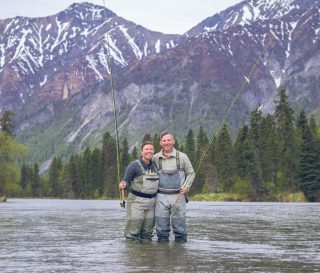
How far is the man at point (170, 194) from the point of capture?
50.4ft

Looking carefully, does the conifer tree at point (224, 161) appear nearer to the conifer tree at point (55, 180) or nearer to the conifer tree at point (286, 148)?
the conifer tree at point (286, 148)

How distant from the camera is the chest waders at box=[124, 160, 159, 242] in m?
15.4

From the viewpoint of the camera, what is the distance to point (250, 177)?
382ft

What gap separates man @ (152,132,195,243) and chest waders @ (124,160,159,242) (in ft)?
0.53

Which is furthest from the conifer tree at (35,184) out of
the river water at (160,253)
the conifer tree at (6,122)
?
the river water at (160,253)

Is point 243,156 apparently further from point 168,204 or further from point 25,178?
point 168,204

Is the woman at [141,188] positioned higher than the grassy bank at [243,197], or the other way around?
the woman at [141,188]

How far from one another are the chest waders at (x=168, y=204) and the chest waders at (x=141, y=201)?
162mm

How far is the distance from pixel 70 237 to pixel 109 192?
137 meters

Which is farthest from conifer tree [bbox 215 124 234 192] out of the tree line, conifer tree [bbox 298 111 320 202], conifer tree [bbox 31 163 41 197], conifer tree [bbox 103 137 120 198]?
conifer tree [bbox 31 163 41 197]

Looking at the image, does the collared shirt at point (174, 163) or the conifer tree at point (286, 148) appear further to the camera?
the conifer tree at point (286, 148)

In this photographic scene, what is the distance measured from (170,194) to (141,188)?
0.68 metres

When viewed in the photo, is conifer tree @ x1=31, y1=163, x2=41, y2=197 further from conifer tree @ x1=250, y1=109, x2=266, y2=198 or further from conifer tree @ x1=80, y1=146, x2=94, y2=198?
conifer tree @ x1=250, y1=109, x2=266, y2=198

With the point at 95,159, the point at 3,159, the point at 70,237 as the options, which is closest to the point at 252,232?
the point at 70,237
